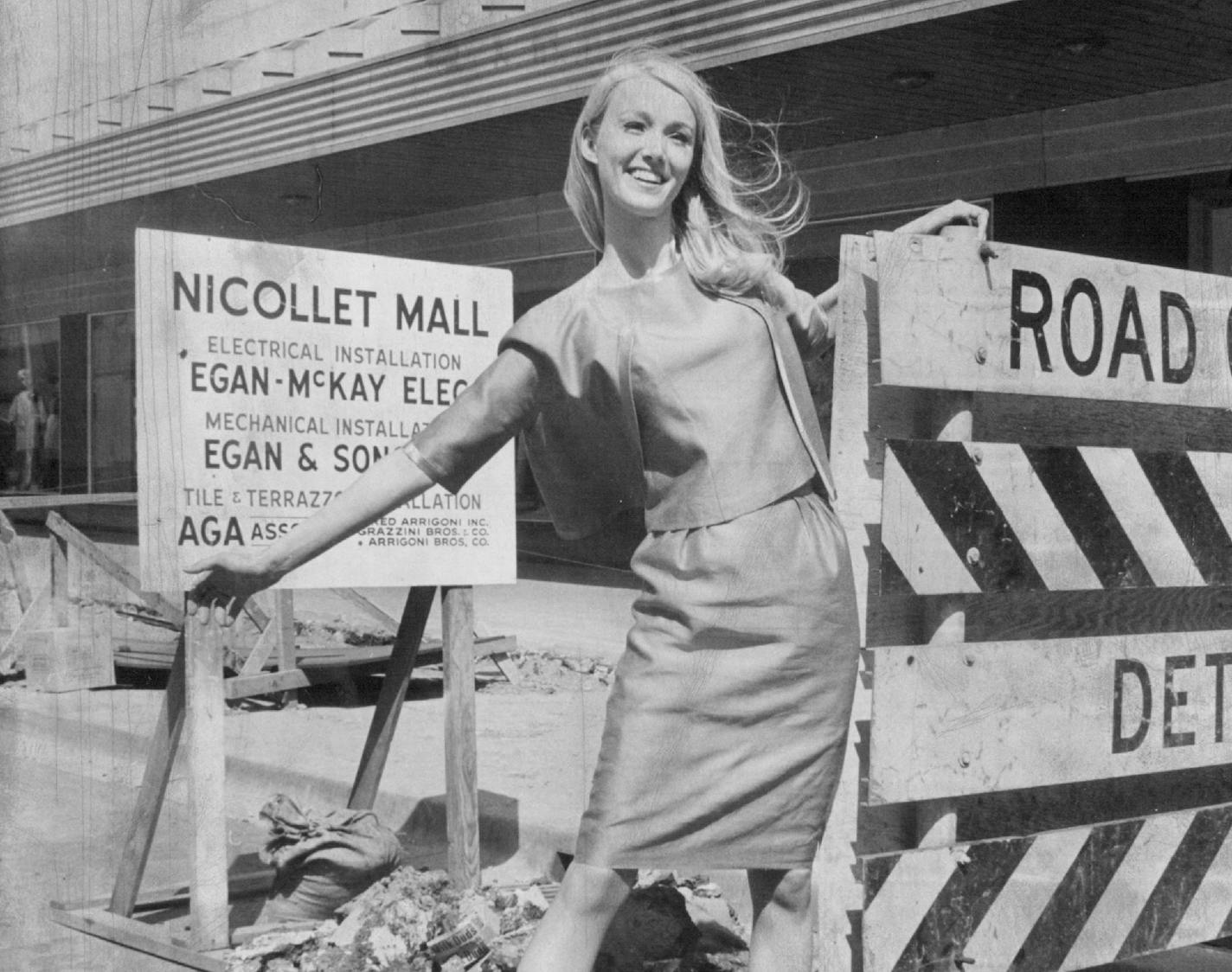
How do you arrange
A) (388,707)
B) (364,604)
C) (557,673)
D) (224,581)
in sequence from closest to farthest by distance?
(224,581), (388,707), (364,604), (557,673)

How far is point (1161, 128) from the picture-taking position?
839 cm

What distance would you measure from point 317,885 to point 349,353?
5.02ft

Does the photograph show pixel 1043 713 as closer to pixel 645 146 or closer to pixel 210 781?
pixel 645 146

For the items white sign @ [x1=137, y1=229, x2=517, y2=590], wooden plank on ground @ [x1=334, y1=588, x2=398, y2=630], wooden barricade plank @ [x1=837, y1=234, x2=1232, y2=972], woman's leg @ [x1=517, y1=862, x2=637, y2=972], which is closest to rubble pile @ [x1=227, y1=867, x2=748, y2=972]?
wooden barricade plank @ [x1=837, y1=234, x2=1232, y2=972]

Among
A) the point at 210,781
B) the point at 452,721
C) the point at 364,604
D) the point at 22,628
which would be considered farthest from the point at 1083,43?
the point at 22,628

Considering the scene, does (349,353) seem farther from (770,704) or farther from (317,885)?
(770,704)

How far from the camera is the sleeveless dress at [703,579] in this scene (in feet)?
7.81

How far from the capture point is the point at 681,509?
248 cm

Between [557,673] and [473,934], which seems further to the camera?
[557,673]

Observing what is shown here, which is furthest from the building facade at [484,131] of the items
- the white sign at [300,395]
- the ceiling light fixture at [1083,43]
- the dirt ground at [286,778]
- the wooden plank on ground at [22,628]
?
the wooden plank on ground at [22,628]

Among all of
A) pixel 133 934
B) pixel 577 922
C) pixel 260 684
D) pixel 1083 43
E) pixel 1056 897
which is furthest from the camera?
pixel 1083 43

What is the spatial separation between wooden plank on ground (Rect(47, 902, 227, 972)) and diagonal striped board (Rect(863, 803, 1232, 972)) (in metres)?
1.90

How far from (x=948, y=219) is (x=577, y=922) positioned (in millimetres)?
1537

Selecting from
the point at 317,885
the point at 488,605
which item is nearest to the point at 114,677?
the point at 488,605
